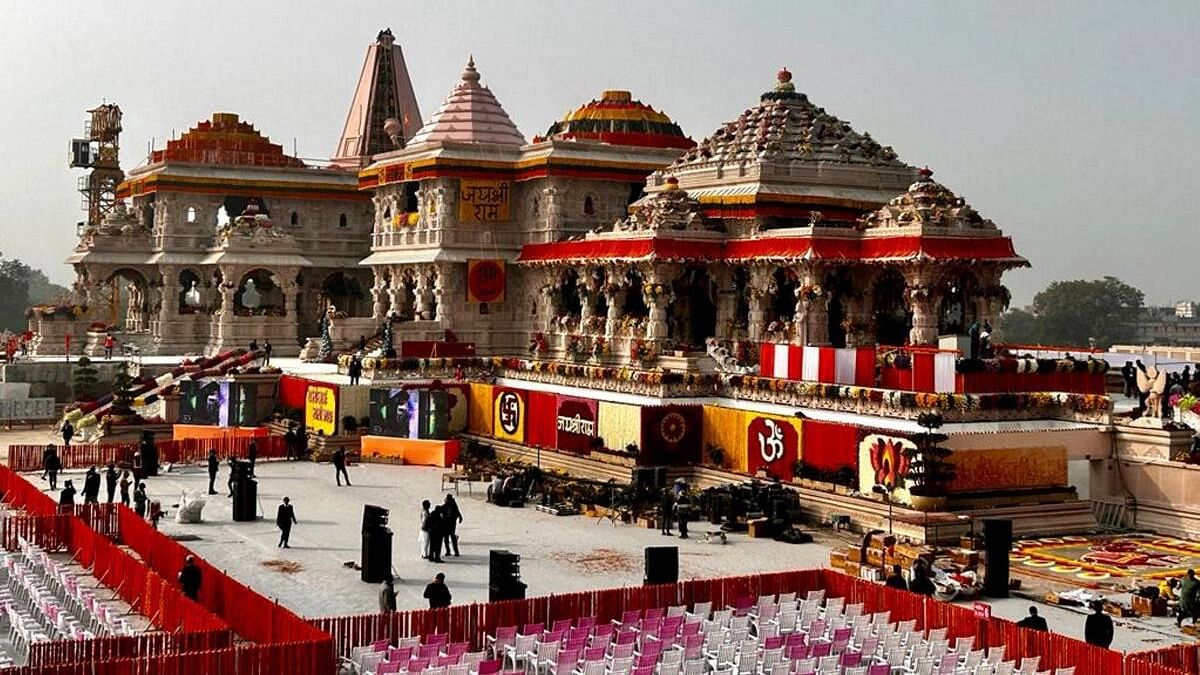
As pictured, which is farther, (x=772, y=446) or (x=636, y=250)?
(x=636, y=250)

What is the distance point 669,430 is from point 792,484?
4851 mm

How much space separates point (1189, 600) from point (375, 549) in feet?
42.5

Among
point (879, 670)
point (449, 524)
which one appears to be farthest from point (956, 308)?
point (879, 670)

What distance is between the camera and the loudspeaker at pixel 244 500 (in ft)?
102

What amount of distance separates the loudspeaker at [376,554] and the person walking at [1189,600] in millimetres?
12542

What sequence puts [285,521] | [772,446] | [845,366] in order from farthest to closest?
[845,366], [772,446], [285,521]

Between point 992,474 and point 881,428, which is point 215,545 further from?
point 992,474

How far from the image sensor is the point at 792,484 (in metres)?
33.8

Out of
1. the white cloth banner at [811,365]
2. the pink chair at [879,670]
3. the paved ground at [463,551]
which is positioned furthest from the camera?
the white cloth banner at [811,365]

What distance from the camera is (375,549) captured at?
24984mm

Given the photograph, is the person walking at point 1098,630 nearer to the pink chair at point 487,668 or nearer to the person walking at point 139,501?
the pink chair at point 487,668

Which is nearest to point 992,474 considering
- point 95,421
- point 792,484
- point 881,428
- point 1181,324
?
point 881,428

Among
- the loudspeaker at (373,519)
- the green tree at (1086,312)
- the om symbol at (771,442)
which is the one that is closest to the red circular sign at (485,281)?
the om symbol at (771,442)

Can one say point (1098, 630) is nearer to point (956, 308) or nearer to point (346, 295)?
point (956, 308)
